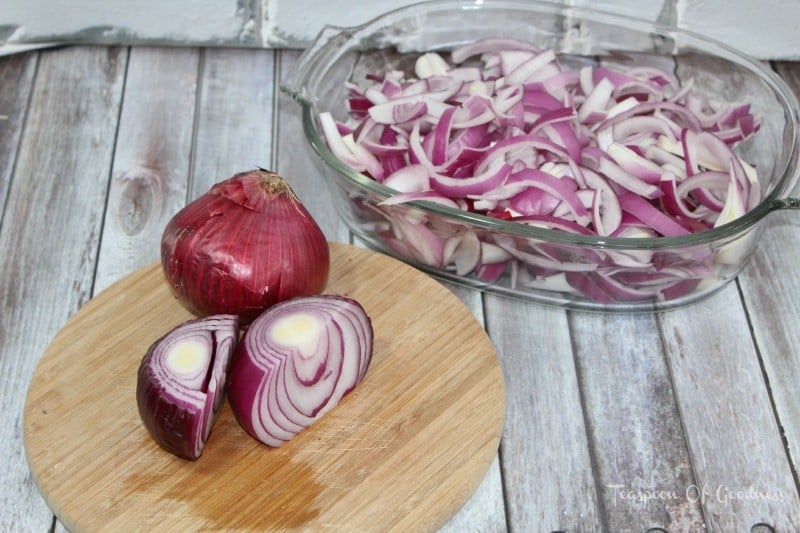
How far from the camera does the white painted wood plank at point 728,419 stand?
1513 millimetres

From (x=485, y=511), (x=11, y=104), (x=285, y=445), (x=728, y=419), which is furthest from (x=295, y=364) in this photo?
(x=11, y=104)

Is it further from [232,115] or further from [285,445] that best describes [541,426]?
[232,115]

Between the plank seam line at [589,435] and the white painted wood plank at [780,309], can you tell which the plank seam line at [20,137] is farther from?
the white painted wood plank at [780,309]

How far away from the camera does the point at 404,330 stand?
168cm

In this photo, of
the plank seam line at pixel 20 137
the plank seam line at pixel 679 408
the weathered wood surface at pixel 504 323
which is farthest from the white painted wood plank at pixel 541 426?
the plank seam line at pixel 20 137

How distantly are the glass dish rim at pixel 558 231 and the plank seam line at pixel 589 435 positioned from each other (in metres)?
0.26

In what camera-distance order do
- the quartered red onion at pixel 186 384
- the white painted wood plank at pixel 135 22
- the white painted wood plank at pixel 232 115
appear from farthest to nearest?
the white painted wood plank at pixel 135 22 < the white painted wood plank at pixel 232 115 < the quartered red onion at pixel 186 384

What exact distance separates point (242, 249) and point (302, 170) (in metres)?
0.61

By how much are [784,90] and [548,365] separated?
0.76 meters

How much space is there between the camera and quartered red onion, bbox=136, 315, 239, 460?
1.38m

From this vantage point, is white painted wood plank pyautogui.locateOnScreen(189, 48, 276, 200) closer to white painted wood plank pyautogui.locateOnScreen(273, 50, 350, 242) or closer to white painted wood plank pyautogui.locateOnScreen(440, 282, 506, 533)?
white painted wood plank pyautogui.locateOnScreen(273, 50, 350, 242)

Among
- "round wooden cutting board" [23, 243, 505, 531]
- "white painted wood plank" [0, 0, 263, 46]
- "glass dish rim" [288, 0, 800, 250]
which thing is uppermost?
"glass dish rim" [288, 0, 800, 250]

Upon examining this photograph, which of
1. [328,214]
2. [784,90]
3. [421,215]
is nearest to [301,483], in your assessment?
[421,215]

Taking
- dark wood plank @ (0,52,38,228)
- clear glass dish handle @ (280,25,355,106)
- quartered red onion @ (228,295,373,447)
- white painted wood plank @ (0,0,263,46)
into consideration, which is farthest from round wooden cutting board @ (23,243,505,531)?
white painted wood plank @ (0,0,263,46)
